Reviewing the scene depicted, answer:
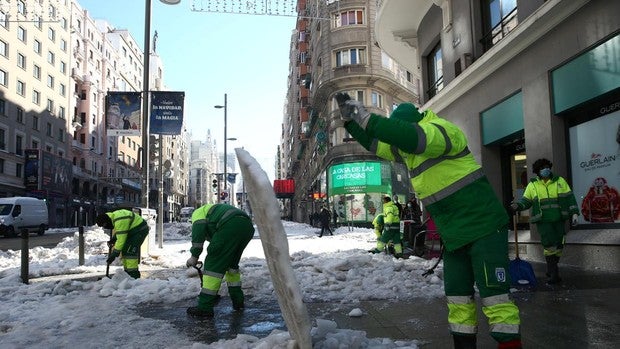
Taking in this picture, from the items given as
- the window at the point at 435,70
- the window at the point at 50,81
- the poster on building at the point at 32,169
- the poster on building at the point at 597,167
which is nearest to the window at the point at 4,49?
the window at the point at 50,81

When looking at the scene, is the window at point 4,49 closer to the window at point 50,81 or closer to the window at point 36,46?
the window at point 36,46

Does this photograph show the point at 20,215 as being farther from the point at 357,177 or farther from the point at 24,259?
the point at 24,259

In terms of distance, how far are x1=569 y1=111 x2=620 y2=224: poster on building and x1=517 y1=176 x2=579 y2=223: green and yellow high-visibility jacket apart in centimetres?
176

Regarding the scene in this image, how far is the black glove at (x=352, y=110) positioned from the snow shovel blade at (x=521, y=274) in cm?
455

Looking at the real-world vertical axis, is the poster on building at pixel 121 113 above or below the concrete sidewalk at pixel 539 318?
above

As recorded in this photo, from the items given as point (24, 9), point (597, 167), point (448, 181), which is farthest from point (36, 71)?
point (448, 181)

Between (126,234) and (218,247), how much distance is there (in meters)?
3.32

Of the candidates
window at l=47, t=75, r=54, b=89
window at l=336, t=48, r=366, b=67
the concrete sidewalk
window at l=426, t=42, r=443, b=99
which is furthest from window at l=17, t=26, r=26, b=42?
the concrete sidewalk

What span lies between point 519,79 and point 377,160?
28.4 m

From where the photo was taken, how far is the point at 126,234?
26.8ft

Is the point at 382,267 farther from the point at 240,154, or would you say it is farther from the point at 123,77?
the point at 123,77

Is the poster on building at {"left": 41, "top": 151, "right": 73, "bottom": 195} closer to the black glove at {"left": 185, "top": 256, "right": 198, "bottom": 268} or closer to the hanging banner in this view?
the hanging banner

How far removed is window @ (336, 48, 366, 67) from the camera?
1580 inches

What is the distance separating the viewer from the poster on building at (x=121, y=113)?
13.6 metres
